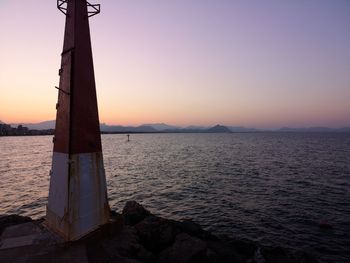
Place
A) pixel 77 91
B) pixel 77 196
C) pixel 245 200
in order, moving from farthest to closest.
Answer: pixel 245 200
pixel 77 91
pixel 77 196

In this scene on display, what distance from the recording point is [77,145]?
27.0 feet

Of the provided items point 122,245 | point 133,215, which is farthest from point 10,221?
point 122,245

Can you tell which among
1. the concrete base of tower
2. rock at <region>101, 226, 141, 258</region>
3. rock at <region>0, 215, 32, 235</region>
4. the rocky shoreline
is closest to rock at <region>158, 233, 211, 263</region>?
the rocky shoreline

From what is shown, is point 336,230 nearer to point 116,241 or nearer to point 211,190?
point 211,190

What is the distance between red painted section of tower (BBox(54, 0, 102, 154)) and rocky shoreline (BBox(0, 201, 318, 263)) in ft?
8.81

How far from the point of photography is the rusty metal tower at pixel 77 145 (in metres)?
8.09

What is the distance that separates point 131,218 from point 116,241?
5.33 m

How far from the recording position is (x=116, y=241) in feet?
28.2

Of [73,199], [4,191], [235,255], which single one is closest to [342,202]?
[235,255]

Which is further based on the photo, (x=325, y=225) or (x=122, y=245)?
(x=325, y=225)

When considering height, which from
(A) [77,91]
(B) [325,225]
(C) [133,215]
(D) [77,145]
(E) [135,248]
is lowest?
(B) [325,225]

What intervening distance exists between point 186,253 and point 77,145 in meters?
4.92

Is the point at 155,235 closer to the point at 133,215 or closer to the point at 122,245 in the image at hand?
the point at 122,245

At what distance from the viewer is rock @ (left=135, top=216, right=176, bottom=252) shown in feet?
34.9
